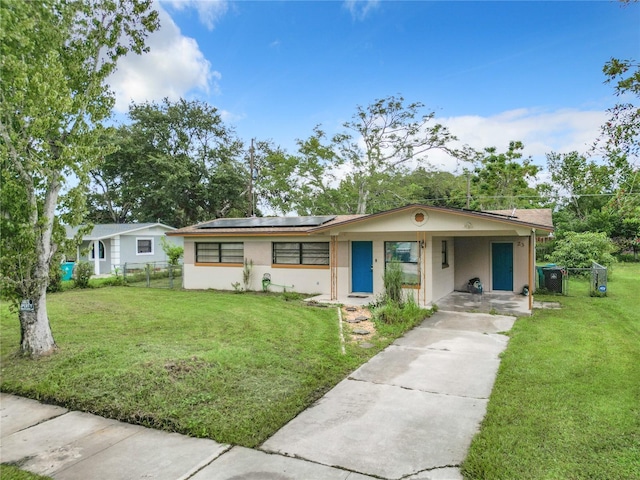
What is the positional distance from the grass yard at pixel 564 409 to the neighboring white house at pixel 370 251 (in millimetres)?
3785

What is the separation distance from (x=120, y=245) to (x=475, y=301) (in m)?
19.0

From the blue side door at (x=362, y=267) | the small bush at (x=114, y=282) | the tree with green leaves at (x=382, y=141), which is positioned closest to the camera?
the blue side door at (x=362, y=267)

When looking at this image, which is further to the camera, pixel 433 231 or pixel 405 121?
pixel 405 121

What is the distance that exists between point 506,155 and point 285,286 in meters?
24.1

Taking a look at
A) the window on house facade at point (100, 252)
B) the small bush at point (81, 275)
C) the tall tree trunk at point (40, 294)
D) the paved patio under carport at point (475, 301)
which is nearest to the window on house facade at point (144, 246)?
the window on house facade at point (100, 252)

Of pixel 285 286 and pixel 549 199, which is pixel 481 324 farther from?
pixel 549 199

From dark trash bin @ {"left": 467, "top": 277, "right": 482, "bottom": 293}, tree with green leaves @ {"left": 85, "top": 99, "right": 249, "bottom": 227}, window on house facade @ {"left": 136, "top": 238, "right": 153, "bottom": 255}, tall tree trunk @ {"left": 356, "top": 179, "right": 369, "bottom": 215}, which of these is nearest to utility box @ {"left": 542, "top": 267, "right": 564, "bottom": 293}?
dark trash bin @ {"left": 467, "top": 277, "right": 482, "bottom": 293}

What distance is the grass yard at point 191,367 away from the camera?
4.38 m

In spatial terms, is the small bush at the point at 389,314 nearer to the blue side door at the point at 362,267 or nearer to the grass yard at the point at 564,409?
the grass yard at the point at 564,409

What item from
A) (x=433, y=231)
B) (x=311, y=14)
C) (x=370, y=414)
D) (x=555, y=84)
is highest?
(x=311, y=14)

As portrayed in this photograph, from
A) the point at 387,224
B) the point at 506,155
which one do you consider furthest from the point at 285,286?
the point at 506,155

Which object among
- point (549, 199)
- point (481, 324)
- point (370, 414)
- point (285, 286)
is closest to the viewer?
point (370, 414)

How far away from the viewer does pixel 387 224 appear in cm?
1164

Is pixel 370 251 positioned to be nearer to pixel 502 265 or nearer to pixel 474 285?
pixel 474 285
